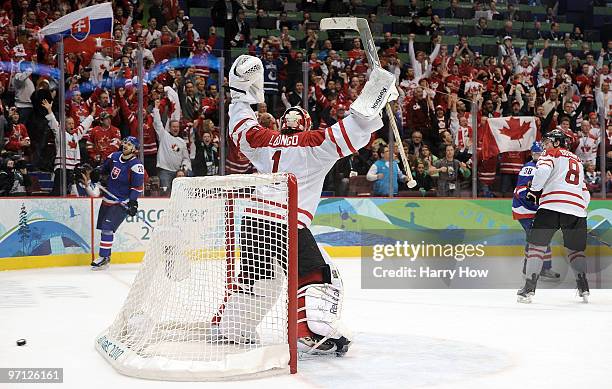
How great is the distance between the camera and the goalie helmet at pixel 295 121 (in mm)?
4414

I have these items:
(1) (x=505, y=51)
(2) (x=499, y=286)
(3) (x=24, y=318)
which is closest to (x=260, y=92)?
(3) (x=24, y=318)

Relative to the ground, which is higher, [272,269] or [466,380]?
[272,269]

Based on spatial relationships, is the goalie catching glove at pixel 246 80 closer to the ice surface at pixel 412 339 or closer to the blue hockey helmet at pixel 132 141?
the ice surface at pixel 412 339

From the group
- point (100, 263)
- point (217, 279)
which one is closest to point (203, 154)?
point (100, 263)

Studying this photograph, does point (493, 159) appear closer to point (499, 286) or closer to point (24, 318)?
point (499, 286)

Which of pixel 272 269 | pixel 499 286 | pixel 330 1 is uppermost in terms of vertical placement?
pixel 330 1

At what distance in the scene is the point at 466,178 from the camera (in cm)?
1045

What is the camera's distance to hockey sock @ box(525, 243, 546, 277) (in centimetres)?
655

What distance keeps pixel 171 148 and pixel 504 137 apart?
3.80m

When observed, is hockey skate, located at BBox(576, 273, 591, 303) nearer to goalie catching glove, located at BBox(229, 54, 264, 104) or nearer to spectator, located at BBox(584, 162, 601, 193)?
goalie catching glove, located at BBox(229, 54, 264, 104)

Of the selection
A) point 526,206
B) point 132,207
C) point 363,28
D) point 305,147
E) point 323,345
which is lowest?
point 132,207

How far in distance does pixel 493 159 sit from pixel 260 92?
249 inches

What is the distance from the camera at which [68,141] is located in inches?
351

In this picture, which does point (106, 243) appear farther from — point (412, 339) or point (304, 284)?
point (304, 284)
